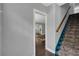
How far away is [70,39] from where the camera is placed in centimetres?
161

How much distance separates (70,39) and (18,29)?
0.70 m

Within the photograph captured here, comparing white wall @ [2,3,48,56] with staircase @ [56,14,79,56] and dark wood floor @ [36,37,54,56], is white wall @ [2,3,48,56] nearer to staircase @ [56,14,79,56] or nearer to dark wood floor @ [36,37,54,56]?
dark wood floor @ [36,37,54,56]

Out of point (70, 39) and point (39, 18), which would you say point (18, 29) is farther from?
point (70, 39)

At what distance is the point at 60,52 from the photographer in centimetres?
161

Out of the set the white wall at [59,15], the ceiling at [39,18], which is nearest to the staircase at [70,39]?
the white wall at [59,15]

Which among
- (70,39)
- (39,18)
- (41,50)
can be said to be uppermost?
(39,18)

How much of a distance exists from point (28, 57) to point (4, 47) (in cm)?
34

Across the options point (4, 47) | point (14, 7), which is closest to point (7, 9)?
point (14, 7)

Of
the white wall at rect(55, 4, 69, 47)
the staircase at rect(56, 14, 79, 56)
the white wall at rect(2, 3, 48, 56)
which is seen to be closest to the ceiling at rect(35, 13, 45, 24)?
the white wall at rect(2, 3, 48, 56)

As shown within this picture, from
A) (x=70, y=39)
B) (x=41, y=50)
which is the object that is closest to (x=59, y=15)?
(x=70, y=39)

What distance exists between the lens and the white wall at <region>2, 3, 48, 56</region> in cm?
154

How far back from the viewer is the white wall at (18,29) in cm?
154

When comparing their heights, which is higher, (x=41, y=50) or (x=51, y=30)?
(x=51, y=30)

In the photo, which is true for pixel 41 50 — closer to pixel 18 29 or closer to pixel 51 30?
pixel 51 30
